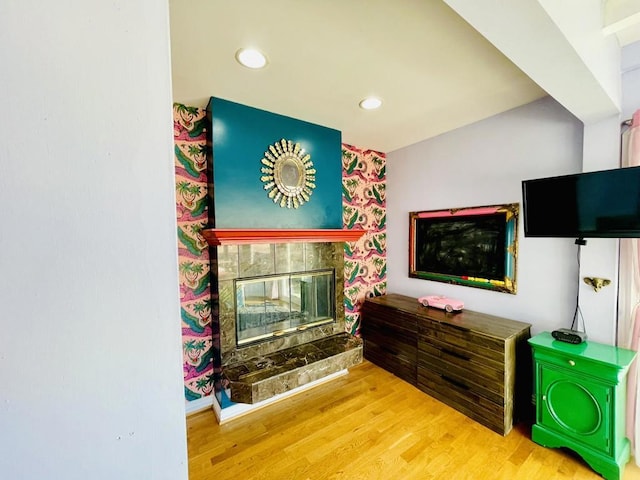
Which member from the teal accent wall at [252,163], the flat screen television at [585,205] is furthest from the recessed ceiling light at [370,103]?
the flat screen television at [585,205]

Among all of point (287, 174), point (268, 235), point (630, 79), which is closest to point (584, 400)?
point (630, 79)

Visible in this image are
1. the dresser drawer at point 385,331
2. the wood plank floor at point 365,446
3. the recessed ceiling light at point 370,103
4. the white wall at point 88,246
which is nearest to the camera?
the white wall at point 88,246

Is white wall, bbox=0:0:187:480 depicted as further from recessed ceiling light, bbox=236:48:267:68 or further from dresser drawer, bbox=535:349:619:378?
dresser drawer, bbox=535:349:619:378

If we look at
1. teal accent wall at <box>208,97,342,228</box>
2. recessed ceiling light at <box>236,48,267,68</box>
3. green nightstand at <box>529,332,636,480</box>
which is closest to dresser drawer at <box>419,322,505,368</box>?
green nightstand at <box>529,332,636,480</box>

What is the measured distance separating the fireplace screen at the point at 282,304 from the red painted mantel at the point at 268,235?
0.36 m

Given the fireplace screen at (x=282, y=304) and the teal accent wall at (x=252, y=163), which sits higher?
the teal accent wall at (x=252, y=163)

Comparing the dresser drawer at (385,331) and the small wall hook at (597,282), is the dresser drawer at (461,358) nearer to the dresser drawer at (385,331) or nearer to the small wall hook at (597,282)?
the dresser drawer at (385,331)

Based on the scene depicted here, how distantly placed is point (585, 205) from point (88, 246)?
2.46 metres

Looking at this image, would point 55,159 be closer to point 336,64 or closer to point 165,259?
point 165,259

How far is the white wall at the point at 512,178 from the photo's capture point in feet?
6.66

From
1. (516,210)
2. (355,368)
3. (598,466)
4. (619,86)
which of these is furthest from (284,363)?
(619,86)

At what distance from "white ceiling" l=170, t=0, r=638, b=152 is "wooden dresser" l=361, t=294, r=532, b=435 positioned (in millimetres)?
1836

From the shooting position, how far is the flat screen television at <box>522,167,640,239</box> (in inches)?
60.2

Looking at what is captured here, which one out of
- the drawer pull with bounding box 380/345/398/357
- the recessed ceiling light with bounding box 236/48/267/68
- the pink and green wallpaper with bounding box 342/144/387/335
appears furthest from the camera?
the pink and green wallpaper with bounding box 342/144/387/335
